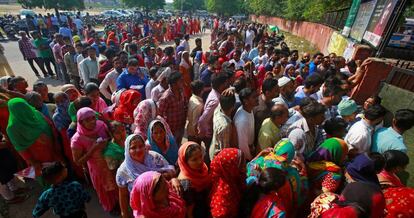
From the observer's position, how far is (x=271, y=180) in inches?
75.5

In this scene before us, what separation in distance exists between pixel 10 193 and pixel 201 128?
118 inches

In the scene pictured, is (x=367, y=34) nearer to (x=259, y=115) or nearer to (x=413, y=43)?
(x=413, y=43)

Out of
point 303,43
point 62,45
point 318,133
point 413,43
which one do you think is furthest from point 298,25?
point 318,133

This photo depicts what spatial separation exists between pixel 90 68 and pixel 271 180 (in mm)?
5635

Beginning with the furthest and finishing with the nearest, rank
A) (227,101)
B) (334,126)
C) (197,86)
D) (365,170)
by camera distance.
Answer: (197,86)
(227,101)
(334,126)
(365,170)

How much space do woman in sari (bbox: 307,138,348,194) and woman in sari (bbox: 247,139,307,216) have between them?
0.14 metres

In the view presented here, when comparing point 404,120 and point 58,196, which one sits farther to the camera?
point 404,120

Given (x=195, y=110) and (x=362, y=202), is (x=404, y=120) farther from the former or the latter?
(x=195, y=110)

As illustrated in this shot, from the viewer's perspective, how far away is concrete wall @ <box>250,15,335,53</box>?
1418 centimetres

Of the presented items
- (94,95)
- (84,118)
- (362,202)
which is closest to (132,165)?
(84,118)

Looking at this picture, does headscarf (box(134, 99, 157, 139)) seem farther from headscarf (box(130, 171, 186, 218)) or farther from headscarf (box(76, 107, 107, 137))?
headscarf (box(130, 171, 186, 218))

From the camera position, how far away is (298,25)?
24.3 m

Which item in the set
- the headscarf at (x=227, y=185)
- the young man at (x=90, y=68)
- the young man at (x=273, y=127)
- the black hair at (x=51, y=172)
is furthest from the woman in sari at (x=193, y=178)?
the young man at (x=90, y=68)

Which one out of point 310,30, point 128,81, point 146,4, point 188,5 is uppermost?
point 128,81
